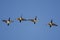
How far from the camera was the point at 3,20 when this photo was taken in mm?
48719

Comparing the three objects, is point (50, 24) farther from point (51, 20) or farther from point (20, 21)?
point (20, 21)

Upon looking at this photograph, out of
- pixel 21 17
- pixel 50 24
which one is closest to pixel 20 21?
pixel 21 17

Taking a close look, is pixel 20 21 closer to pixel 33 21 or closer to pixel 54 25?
pixel 33 21

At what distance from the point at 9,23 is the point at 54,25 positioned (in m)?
8.16

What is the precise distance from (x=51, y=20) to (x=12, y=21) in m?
7.04

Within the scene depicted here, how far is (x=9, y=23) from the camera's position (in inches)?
1913

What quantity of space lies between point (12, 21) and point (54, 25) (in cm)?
764

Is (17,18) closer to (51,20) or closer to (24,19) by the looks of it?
(24,19)

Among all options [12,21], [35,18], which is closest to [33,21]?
[35,18]

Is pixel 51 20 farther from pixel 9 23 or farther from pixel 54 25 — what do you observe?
pixel 9 23

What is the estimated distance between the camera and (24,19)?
4750 centimetres


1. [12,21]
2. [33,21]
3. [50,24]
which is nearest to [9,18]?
[12,21]

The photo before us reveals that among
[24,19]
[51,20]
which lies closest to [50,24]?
[51,20]

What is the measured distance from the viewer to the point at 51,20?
47.8 m
